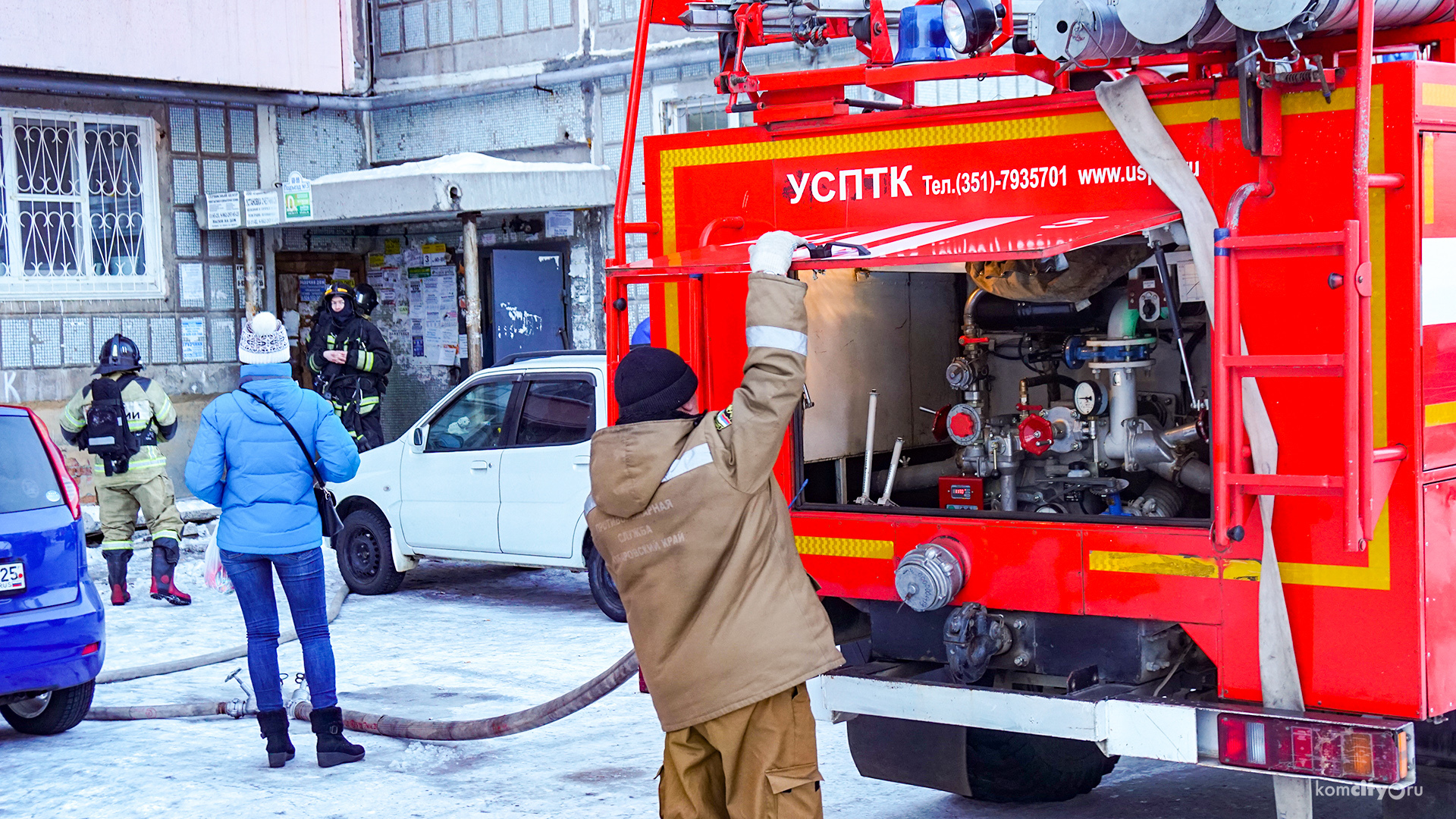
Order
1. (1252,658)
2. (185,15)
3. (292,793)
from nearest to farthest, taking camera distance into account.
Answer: (1252,658) → (292,793) → (185,15)

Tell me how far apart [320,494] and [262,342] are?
2.25 ft

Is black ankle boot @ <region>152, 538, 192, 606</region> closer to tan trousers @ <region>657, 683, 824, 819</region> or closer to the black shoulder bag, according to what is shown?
the black shoulder bag

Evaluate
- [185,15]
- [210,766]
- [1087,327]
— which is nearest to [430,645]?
[210,766]

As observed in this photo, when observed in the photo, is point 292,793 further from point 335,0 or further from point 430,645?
point 335,0

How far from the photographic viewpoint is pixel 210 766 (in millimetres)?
6555

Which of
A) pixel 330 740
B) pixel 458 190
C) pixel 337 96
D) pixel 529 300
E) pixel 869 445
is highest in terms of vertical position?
pixel 337 96

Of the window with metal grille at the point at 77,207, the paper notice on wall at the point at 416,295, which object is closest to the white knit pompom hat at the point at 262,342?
the window with metal grille at the point at 77,207

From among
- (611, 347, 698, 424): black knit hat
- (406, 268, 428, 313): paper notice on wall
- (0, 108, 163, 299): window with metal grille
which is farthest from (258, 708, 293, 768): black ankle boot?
(406, 268, 428, 313): paper notice on wall

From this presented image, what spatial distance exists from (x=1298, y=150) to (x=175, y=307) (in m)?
13.1

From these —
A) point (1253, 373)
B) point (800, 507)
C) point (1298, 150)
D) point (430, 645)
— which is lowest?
point (430, 645)

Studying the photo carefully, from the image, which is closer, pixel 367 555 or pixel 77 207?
pixel 367 555

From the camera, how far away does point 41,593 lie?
670 cm

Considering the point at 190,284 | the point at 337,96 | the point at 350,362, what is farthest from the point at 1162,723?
the point at 337,96

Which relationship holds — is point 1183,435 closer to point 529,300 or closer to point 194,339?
point 529,300
